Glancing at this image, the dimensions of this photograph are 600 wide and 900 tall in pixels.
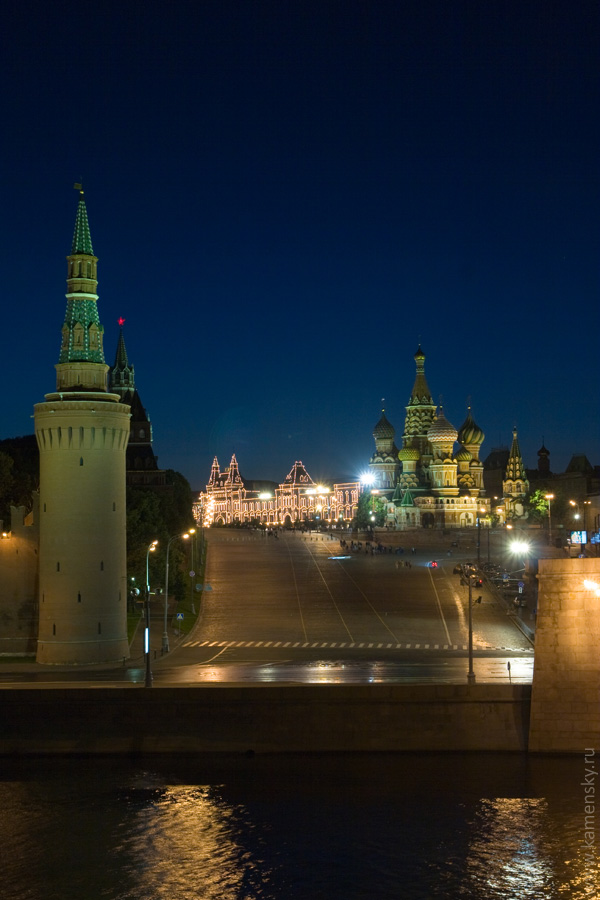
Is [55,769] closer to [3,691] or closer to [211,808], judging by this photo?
[3,691]

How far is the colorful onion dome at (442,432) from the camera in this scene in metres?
177

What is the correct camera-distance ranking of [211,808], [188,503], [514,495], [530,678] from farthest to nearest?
[514,495]
[188,503]
[530,678]
[211,808]

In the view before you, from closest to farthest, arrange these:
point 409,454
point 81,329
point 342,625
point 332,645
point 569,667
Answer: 1. point 569,667
2. point 81,329
3. point 332,645
4. point 342,625
5. point 409,454

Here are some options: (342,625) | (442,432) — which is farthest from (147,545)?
(442,432)

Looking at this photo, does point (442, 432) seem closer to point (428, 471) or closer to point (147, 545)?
point (428, 471)

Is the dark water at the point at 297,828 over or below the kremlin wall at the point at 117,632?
below

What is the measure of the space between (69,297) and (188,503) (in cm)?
7700

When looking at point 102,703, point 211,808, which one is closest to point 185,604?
point 102,703

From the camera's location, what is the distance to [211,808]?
36375 mm

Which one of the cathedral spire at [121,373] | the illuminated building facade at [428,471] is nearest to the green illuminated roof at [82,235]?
the cathedral spire at [121,373]

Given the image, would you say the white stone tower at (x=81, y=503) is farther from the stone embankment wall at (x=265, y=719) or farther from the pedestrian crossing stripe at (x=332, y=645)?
the stone embankment wall at (x=265, y=719)

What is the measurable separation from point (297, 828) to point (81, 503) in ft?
75.6

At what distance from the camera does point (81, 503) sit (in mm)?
53625

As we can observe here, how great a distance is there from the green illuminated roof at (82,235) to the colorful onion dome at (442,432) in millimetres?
124310
